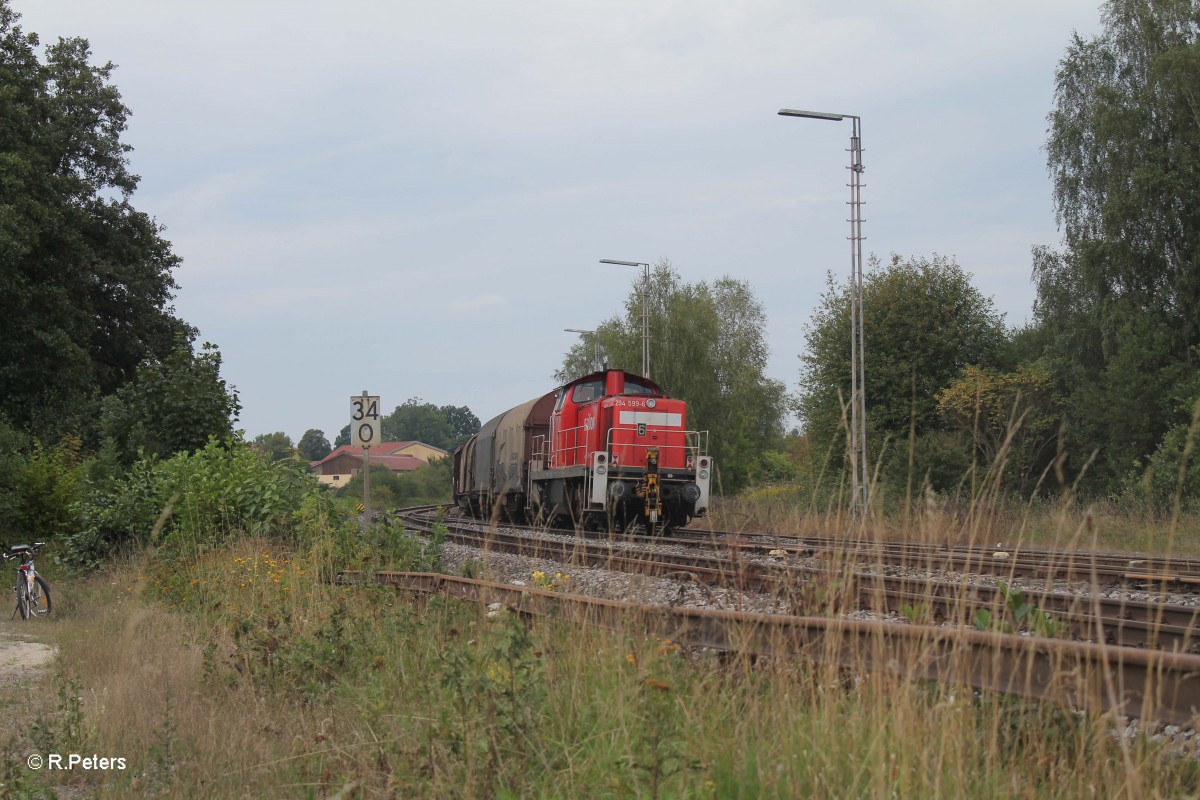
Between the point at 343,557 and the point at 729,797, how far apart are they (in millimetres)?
7965

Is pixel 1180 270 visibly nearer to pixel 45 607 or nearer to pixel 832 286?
pixel 832 286

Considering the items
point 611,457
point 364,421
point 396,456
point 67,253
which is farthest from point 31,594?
point 396,456

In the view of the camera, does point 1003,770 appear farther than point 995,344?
No

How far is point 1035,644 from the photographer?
137 inches

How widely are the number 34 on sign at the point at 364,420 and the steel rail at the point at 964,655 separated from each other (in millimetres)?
10609

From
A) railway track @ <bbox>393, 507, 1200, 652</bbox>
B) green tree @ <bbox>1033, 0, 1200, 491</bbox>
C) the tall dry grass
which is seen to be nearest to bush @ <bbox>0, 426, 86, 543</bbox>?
railway track @ <bbox>393, 507, 1200, 652</bbox>

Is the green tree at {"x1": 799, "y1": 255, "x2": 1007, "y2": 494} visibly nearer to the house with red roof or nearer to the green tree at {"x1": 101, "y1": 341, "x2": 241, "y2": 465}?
the green tree at {"x1": 101, "y1": 341, "x2": 241, "y2": 465}

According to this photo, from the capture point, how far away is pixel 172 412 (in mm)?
18234

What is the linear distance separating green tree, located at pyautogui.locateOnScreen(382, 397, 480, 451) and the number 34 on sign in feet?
399

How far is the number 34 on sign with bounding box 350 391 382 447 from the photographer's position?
51.6 feet

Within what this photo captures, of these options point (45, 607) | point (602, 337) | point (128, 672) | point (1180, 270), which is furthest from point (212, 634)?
point (602, 337)

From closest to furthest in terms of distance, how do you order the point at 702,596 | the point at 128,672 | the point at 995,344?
the point at 128,672 < the point at 702,596 < the point at 995,344

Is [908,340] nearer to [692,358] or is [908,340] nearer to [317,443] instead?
[692,358]

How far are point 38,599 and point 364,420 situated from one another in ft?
17.9
